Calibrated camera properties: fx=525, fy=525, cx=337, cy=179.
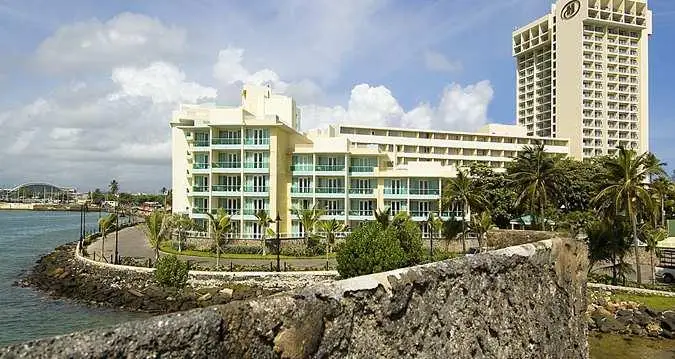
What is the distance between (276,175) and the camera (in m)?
55.3

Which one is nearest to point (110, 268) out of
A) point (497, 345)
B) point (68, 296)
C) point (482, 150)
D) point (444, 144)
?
point (68, 296)

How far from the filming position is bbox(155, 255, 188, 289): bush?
34.6 m

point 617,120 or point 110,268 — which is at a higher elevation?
point 617,120

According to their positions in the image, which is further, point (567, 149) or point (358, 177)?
point (567, 149)

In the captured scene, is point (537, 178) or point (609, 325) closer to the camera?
point (609, 325)

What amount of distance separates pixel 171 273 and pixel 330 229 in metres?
17.7

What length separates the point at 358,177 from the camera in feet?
191

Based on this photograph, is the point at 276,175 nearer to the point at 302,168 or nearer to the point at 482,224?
the point at 302,168

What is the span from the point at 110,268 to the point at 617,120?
109 metres

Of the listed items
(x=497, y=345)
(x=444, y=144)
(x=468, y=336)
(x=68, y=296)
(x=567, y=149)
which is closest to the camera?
(x=468, y=336)

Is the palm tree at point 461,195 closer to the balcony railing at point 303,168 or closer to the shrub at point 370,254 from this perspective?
the balcony railing at point 303,168

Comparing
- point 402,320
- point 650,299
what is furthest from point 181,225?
point 402,320

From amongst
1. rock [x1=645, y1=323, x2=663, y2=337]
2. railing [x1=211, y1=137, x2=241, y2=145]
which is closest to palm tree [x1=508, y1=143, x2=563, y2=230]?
rock [x1=645, y1=323, x2=663, y2=337]

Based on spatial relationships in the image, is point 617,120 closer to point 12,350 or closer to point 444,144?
point 444,144
